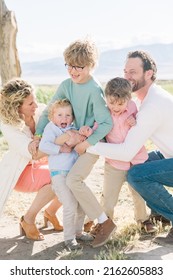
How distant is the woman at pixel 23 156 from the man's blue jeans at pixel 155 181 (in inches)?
31.3

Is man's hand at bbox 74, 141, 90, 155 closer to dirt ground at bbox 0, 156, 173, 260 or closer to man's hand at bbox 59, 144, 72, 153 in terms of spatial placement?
man's hand at bbox 59, 144, 72, 153

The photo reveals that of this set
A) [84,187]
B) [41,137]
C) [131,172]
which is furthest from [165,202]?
[41,137]

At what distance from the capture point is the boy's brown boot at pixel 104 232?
4.39m

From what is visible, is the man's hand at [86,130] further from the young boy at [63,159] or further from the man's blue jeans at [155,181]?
the man's blue jeans at [155,181]

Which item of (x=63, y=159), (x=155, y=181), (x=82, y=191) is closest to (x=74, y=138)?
(x=63, y=159)

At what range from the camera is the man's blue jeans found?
4484 mm

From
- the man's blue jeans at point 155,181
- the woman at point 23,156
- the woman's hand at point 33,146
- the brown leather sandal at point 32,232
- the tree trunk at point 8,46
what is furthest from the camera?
the tree trunk at point 8,46

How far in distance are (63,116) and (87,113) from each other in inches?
8.1

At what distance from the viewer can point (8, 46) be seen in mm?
9789

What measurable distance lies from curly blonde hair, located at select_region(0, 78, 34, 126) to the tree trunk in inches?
204

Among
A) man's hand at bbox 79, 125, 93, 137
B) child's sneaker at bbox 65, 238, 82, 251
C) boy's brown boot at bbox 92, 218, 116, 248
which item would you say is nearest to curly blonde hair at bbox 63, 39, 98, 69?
man's hand at bbox 79, 125, 93, 137

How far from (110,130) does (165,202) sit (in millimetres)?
773

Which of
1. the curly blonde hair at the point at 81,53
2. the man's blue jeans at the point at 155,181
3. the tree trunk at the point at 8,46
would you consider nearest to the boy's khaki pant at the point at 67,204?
the man's blue jeans at the point at 155,181

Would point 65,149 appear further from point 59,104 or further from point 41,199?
point 41,199
